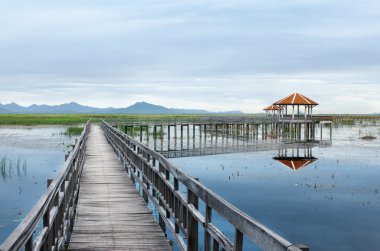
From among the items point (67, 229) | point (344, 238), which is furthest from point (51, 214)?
point (344, 238)

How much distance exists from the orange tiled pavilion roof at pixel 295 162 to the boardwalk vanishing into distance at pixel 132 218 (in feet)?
62.4

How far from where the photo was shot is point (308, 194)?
20781 mm

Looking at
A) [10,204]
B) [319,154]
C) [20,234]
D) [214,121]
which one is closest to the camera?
[20,234]

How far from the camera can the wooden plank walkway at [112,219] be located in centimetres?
685

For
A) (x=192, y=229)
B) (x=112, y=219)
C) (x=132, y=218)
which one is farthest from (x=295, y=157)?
(x=192, y=229)

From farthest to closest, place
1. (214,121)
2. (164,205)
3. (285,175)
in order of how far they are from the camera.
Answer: (214,121) → (285,175) → (164,205)

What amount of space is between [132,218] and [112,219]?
1.28 ft

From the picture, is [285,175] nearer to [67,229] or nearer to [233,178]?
[233,178]

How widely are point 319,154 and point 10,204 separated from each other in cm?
2735

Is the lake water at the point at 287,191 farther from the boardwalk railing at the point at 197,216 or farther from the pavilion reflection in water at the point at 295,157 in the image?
the boardwalk railing at the point at 197,216

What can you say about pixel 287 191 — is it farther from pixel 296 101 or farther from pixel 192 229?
pixel 296 101

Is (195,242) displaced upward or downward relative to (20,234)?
downward

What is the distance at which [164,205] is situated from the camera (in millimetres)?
7883

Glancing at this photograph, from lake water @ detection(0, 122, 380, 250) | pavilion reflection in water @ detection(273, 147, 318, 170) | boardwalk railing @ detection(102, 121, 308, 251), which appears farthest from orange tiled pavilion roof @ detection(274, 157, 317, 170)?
boardwalk railing @ detection(102, 121, 308, 251)
